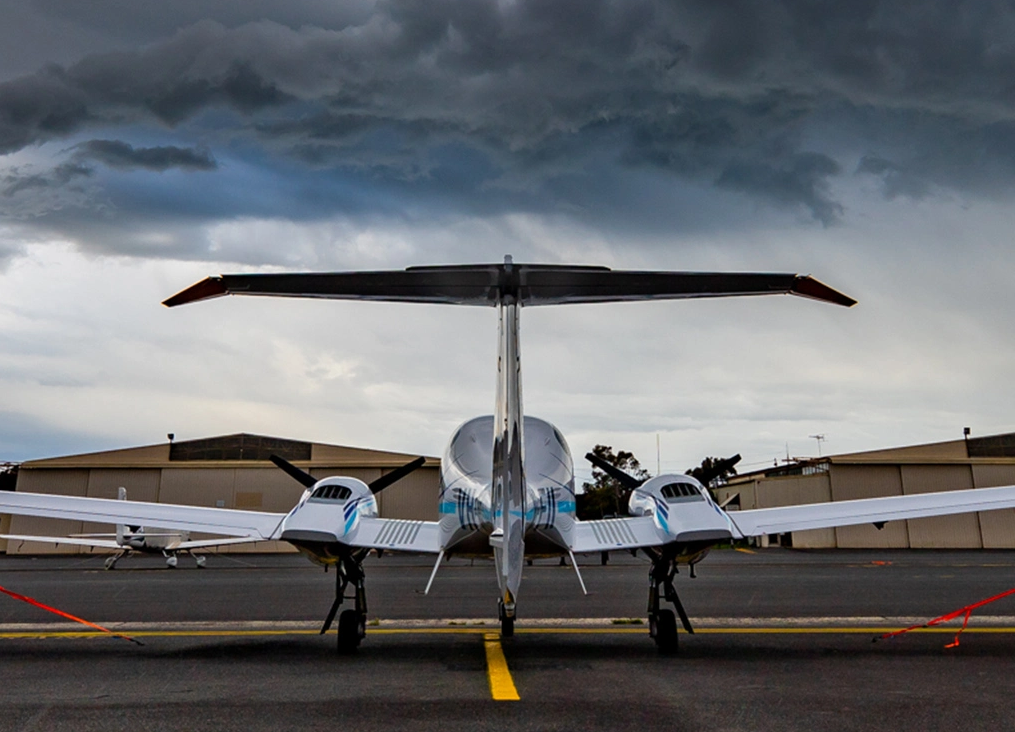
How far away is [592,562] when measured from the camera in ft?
136

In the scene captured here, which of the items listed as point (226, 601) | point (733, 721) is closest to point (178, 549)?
point (226, 601)

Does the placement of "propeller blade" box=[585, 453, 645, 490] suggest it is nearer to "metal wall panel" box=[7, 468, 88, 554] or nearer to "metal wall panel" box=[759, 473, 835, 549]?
"metal wall panel" box=[759, 473, 835, 549]

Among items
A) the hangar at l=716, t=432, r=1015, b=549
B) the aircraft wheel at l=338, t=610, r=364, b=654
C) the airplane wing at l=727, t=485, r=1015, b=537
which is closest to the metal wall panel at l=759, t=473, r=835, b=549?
the hangar at l=716, t=432, r=1015, b=549

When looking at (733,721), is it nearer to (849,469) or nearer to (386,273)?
(386,273)

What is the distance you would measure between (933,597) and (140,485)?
50.1 meters

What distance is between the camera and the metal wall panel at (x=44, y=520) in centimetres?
5178

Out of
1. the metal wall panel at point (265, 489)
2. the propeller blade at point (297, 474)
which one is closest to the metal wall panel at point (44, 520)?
the metal wall panel at point (265, 489)

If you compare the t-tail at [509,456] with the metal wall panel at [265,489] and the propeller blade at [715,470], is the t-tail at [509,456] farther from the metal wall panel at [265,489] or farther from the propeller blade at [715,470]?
the metal wall panel at [265,489]

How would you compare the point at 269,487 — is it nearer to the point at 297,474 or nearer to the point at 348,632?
the point at 297,474

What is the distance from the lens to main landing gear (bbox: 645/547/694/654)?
1079 centimetres

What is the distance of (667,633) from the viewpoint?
10.8 meters

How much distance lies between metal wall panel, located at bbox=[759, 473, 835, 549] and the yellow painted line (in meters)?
42.5

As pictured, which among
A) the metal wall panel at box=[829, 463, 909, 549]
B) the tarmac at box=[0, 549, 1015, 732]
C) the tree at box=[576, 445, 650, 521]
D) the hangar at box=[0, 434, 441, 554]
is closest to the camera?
the tarmac at box=[0, 549, 1015, 732]

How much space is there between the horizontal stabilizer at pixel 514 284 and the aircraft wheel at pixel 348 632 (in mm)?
4728
